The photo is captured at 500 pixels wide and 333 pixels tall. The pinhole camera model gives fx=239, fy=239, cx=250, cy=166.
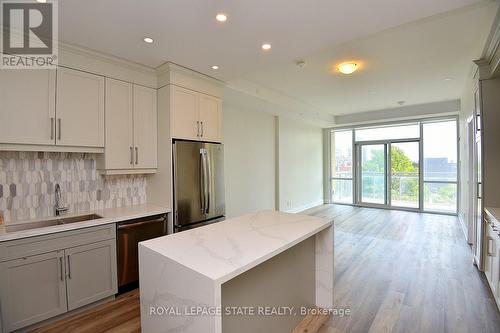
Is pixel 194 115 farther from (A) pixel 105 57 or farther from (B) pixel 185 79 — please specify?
(A) pixel 105 57

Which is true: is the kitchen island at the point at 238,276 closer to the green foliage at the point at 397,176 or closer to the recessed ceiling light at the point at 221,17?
the recessed ceiling light at the point at 221,17

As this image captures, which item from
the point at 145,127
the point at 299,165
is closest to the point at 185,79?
the point at 145,127

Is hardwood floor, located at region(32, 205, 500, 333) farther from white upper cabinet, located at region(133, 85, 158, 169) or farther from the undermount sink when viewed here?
white upper cabinet, located at region(133, 85, 158, 169)

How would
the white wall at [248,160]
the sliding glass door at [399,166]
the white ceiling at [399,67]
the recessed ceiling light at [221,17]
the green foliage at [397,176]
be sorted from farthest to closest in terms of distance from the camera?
the green foliage at [397,176] < the sliding glass door at [399,166] < the white wall at [248,160] < the white ceiling at [399,67] < the recessed ceiling light at [221,17]

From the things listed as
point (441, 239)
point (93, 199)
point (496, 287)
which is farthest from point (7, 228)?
point (441, 239)

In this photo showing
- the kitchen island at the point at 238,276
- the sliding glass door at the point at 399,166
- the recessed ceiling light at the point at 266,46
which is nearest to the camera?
the kitchen island at the point at 238,276

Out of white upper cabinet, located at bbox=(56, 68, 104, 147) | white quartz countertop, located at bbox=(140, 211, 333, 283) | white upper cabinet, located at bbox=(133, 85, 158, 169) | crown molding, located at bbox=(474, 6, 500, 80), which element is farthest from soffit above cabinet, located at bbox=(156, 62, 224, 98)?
crown molding, located at bbox=(474, 6, 500, 80)

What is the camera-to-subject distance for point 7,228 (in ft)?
7.43

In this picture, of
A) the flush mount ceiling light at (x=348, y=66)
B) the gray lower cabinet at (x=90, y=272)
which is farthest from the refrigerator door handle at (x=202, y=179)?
the flush mount ceiling light at (x=348, y=66)

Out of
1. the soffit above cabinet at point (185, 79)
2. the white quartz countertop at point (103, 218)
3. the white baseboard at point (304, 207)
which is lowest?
the white baseboard at point (304, 207)

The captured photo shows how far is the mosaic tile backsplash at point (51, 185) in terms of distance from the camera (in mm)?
2383

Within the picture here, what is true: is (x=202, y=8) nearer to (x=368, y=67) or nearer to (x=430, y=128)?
(x=368, y=67)

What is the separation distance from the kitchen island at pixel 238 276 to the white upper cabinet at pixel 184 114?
146cm

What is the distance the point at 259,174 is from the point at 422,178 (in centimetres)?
466
